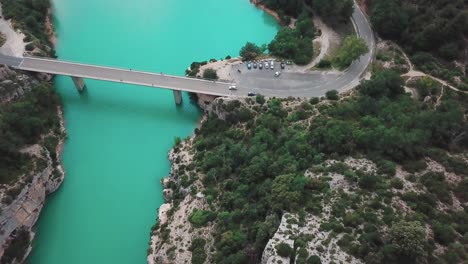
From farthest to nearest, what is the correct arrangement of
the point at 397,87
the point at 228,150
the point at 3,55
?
the point at 3,55 → the point at 397,87 → the point at 228,150

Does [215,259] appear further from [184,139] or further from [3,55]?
[3,55]

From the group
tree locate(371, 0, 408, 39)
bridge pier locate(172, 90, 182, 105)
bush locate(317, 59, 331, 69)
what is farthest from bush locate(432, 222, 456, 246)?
bridge pier locate(172, 90, 182, 105)

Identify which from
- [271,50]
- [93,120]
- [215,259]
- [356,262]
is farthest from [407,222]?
[93,120]

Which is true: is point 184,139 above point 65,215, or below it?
above

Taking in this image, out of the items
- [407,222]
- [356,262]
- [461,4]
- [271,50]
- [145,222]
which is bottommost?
[145,222]

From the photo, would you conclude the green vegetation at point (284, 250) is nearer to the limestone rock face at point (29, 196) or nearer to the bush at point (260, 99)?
the bush at point (260, 99)

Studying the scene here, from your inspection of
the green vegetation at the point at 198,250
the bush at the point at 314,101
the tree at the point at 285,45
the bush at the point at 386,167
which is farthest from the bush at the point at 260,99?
the green vegetation at the point at 198,250
